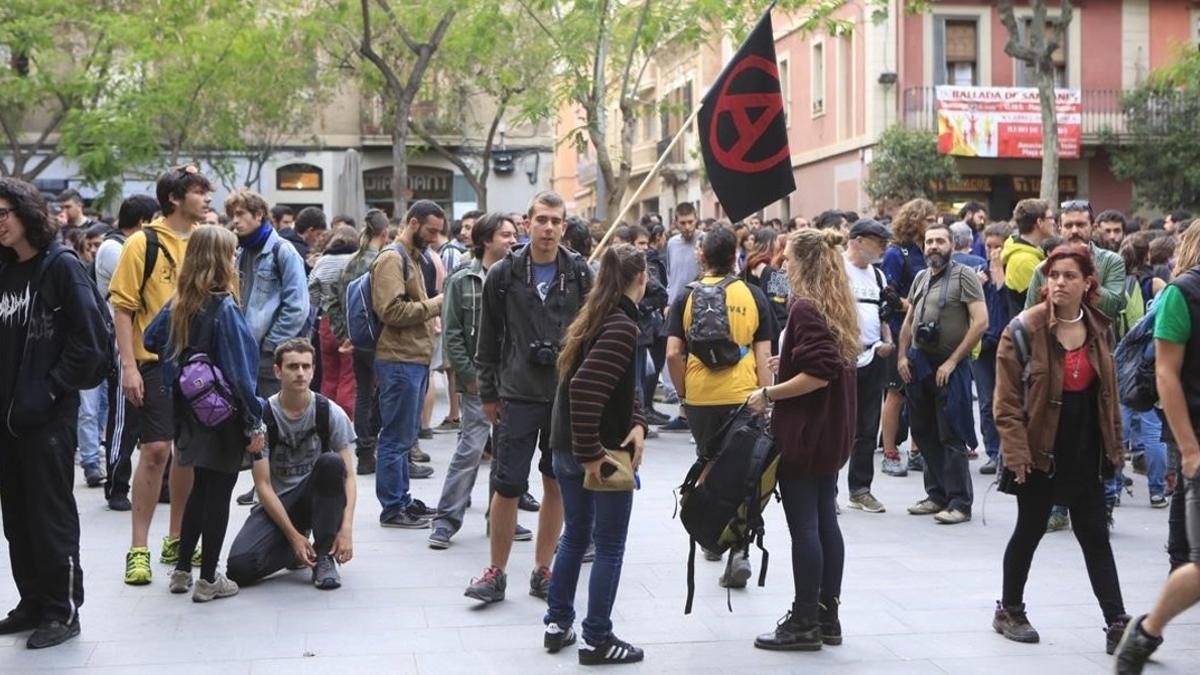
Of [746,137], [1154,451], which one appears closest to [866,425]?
[1154,451]

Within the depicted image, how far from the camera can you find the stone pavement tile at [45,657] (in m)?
6.46

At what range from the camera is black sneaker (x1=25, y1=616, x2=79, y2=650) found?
6.73 m

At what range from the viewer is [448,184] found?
4681 cm

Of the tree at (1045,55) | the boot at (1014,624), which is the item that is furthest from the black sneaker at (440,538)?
the tree at (1045,55)

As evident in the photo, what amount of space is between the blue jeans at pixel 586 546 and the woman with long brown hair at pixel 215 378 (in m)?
1.85

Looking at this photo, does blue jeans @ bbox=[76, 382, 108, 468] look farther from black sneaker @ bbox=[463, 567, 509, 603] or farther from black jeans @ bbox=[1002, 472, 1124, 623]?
black jeans @ bbox=[1002, 472, 1124, 623]

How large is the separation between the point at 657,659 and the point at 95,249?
23.8 ft

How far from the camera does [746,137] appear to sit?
29.5 ft

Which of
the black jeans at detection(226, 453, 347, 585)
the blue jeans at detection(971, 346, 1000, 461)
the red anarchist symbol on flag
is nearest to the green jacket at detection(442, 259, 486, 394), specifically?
the black jeans at detection(226, 453, 347, 585)

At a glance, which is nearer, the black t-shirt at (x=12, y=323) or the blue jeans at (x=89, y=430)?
the black t-shirt at (x=12, y=323)

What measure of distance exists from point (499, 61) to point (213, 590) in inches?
1097

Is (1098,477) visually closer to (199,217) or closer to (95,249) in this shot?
(199,217)

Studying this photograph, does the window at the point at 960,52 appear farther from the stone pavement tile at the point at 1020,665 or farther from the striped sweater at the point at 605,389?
the striped sweater at the point at 605,389

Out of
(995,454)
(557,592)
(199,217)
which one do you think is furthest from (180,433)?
(995,454)
